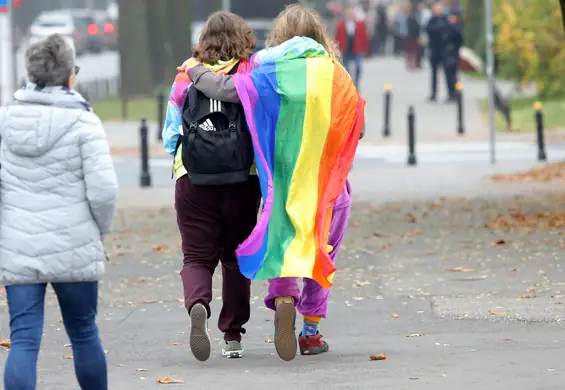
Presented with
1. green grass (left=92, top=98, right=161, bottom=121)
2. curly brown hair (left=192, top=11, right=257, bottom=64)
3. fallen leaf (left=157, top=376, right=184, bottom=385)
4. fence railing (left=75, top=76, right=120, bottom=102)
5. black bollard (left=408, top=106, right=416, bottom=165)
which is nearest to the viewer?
fallen leaf (left=157, top=376, right=184, bottom=385)

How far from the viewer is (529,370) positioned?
24.2 ft

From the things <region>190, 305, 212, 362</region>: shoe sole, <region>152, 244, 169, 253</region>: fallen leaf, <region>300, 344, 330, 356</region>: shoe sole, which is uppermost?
<region>190, 305, 212, 362</region>: shoe sole

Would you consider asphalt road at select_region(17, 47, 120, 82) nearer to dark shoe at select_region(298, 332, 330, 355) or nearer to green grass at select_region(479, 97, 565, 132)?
green grass at select_region(479, 97, 565, 132)

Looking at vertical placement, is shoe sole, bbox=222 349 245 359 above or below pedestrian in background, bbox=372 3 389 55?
above

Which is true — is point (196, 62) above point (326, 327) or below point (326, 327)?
above

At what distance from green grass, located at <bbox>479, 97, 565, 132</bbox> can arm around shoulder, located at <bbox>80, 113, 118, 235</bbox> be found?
2135 centimetres

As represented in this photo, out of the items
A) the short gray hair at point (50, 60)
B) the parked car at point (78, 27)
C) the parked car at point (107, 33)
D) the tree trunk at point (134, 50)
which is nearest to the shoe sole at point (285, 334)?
the short gray hair at point (50, 60)

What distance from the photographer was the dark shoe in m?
8.07

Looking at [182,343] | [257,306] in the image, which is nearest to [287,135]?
[182,343]

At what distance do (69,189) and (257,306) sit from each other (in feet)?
12.6

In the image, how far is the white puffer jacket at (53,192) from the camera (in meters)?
6.18

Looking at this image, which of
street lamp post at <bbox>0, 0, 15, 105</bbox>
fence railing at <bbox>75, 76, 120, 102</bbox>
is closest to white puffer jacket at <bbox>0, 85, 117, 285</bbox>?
street lamp post at <bbox>0, 0, 15, 105</bbox>

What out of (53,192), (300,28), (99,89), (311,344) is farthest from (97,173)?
(99,89)

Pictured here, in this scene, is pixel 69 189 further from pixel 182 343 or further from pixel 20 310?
pixel 182 343
